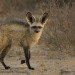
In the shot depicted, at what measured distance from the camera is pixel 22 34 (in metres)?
8.21

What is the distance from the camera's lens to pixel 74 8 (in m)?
10.6

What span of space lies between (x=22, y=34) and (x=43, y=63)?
93 centimetres

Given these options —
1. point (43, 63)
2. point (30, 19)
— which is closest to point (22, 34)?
point (30, 19)

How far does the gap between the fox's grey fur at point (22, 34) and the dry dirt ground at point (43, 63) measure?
0.37 m

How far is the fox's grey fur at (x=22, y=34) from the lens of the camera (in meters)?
8.04

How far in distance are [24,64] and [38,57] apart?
0.97 metres

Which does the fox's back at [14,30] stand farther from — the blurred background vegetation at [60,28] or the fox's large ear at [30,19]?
the blurred background vegetation at [60,28]

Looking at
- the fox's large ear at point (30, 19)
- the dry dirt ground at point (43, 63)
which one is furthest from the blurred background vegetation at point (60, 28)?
the fox's large ear at point (30, 19)

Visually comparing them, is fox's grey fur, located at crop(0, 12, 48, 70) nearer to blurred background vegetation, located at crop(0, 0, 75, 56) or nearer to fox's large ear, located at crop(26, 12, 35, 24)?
fox's large ear, located at crop(26, 12, 35, 24)

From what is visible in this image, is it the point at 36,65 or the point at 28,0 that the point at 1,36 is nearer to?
the point at 36,65

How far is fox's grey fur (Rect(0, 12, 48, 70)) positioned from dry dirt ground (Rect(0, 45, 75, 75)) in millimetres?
370

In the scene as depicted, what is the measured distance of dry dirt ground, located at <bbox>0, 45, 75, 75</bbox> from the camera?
24.4 feet

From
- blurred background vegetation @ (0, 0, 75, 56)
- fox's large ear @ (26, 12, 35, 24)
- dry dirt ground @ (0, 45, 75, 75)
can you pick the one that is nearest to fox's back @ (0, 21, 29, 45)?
fox's large ear @ (26, 12, 35, 24)

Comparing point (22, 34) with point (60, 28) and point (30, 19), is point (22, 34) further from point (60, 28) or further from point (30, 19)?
point (60, 28)
